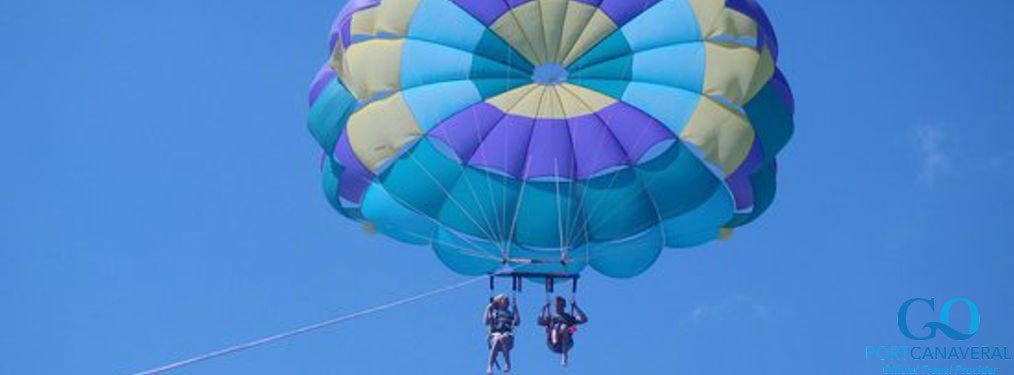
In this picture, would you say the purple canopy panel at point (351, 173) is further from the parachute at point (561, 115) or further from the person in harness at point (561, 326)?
the person in harness at point (561, 326)

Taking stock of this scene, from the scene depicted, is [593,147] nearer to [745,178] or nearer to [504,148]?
[504,148]

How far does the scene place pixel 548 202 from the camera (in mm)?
20484

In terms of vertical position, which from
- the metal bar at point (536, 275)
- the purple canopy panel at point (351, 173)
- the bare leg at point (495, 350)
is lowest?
the bare leg at point (495, 350)

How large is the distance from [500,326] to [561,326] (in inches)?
29.8

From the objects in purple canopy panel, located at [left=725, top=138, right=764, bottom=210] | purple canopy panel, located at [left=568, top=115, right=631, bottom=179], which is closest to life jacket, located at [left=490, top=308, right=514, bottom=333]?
purple canopy panel, located at [left=568, top=115, right=631, bottom=179]

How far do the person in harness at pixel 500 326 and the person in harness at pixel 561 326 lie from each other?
1.46 feet

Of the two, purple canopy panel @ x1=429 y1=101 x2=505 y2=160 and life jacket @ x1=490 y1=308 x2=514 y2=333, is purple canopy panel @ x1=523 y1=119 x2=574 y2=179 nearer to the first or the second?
purple canopy panel @ x1=429 y1=101 x2=505 y2=160

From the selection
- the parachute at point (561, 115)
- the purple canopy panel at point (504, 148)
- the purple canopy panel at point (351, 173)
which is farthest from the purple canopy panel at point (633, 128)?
the purple canopy panel at point (351, 173)

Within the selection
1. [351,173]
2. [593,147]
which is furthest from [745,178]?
[351,173]

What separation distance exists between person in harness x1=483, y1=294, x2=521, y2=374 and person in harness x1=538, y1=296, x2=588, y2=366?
446 millimetres

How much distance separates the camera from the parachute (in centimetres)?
1997

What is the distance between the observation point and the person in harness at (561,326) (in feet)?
64.1

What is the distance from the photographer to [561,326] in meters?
19.6

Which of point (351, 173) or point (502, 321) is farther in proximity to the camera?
point (351, 173)
